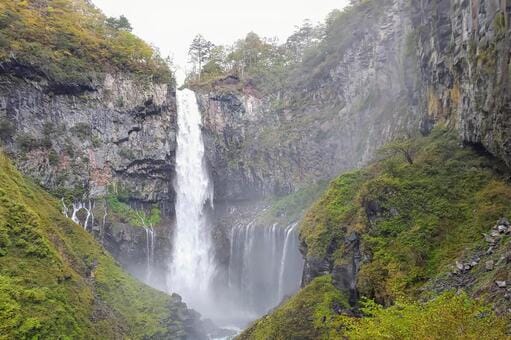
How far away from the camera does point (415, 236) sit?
17359 millimetres

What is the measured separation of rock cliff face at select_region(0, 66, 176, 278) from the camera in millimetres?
35594

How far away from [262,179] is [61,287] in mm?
30963

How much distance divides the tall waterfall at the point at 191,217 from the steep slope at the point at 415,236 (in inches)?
898

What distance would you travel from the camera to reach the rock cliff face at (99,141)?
3559cm

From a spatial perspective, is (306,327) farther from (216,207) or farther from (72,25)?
(72,25)

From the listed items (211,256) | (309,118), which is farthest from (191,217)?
(309,118)

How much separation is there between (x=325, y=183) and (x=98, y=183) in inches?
852

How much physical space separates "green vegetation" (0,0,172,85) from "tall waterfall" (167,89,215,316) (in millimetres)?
5298

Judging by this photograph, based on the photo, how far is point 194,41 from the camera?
2726 inches

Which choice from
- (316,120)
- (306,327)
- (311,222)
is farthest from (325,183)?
(306,327)

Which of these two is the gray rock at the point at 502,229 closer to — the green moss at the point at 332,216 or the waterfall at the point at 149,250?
the green moss at the point at 332,216

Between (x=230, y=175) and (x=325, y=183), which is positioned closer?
(x=325, y=183)

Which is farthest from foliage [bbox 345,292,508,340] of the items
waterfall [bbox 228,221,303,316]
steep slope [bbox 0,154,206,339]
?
waterfall [bbox 228,221,303,316]

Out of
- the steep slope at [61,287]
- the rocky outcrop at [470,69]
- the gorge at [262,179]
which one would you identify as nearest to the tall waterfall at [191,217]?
the gorge at [262,179]
